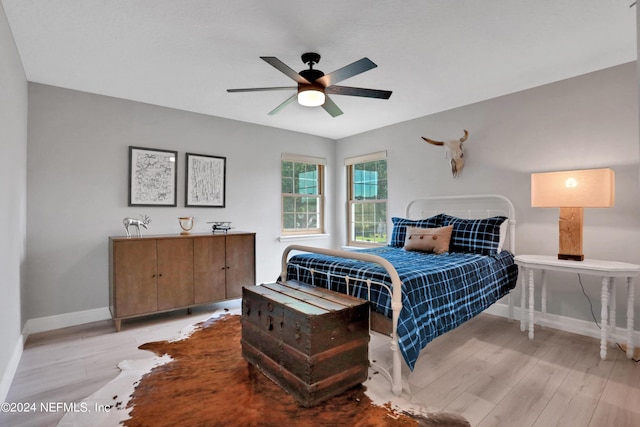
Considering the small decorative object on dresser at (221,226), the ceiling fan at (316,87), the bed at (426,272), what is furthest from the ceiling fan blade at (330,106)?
the small decorative object on dresser at (221,226)

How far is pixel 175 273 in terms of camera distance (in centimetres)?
340

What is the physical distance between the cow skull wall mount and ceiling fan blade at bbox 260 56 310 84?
2.11 metres

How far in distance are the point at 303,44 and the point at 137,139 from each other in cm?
235

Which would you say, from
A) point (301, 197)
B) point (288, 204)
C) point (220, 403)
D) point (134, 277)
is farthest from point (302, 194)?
point (220, 403)

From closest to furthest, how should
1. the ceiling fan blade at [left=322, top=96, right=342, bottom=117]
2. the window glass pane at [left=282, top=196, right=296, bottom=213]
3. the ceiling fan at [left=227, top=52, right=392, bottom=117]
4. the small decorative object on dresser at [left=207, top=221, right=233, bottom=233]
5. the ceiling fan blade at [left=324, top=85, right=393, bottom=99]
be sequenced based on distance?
1. the ceiling fan at [left=227, top=52, right=392, bottom=117]
2. the ceiling fan blade at [left=324, top=85, right=393, bottom=99]
3. the ceiling fan blade at [left=322, top=96, right=342, bottom=117]
4. the small decorative object on dresser at [left=207, top=221, right=233, bottom=233]
5. the window glass pane at [left=282, top=196, right=296, bottom=213]

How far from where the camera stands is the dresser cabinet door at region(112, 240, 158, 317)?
10.1 ft

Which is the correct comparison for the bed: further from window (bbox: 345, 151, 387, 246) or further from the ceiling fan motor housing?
the ceiling fan motor housing

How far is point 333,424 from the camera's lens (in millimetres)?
1706

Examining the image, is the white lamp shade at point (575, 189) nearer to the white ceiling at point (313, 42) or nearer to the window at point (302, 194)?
the white ceiling at point (313, 42)

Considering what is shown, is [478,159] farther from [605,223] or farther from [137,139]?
[137,139]

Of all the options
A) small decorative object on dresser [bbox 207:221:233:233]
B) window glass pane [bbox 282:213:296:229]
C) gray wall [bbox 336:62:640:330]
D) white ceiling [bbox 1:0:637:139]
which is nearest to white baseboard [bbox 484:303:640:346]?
gray wall [bbox 336:62:640:330]

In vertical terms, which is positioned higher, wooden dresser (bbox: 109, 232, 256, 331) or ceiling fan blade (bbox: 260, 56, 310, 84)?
ceiling fan blade (bbox: 260, 56, 310, 84)

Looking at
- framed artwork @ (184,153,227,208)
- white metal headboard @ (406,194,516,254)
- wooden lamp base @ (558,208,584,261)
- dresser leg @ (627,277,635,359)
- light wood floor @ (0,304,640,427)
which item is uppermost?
framed artwork @ (184,153,227,208)

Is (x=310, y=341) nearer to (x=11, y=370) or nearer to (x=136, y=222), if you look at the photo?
(x=11, y=370)
